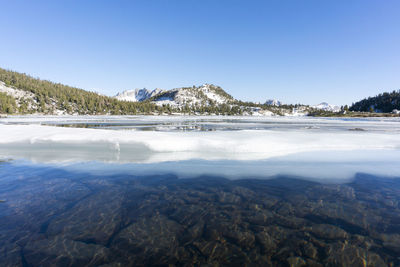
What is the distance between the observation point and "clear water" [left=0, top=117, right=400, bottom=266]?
4.22 meters

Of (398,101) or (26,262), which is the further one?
(398,101)

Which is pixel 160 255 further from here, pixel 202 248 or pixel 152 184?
pixel 152 184

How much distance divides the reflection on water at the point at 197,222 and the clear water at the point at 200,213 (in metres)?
0.03

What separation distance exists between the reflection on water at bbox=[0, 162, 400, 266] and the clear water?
0.09 feet

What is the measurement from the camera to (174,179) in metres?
8.44

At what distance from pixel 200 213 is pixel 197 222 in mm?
454

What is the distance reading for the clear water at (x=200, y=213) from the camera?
13.9 ft

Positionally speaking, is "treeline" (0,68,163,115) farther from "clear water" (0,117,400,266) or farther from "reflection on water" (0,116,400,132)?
"clear water" (0,117,400,266)

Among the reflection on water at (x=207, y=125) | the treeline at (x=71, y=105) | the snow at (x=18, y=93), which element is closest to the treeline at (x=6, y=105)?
the treeline at (x=71, y=105)

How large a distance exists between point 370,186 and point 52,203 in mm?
11306

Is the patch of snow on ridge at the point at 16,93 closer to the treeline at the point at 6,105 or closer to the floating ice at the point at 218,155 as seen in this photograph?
the treeline at the point at 6,105

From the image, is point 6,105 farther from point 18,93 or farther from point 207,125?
point 207,125

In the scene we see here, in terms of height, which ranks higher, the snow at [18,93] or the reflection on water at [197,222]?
the snow at [18,93]

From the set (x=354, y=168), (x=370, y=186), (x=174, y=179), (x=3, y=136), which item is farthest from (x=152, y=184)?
(x=3, y=136)
